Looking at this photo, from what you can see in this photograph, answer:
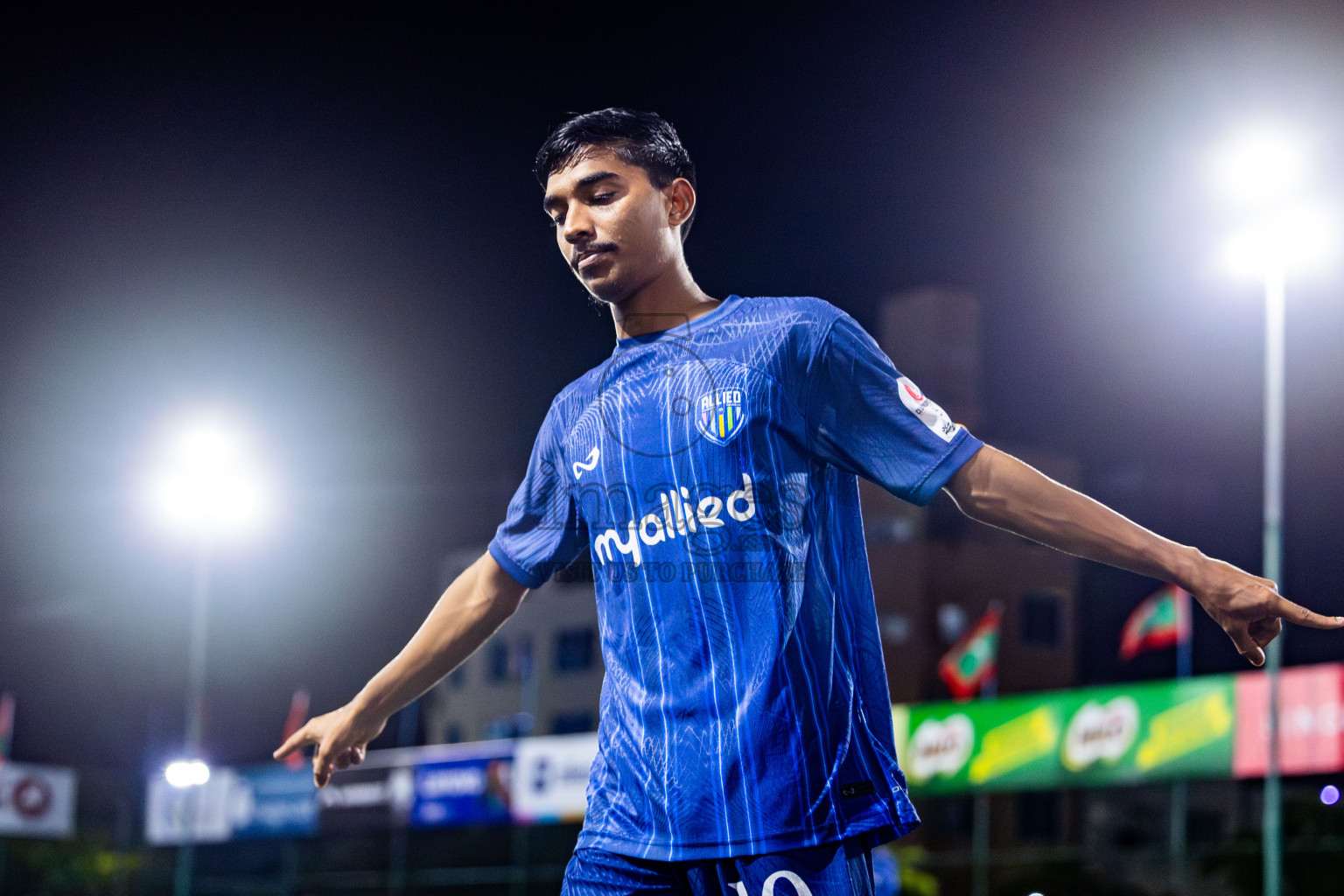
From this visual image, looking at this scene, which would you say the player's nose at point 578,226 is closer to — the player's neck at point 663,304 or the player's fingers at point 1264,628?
the player's neck at point 663,304

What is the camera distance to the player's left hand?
2.16 meters

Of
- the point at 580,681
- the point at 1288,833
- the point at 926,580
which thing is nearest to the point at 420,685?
the point at 1288,833

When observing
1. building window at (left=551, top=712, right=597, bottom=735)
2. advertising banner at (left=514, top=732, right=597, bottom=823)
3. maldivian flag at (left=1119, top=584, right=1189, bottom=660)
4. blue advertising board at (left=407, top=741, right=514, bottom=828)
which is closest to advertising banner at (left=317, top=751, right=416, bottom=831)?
blue advertising board at (left=407, top=741, right=514, bottom=828)

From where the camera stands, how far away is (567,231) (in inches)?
104

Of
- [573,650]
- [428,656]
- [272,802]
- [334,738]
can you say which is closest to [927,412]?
[428,656]

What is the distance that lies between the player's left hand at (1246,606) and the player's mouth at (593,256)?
46.0 inches

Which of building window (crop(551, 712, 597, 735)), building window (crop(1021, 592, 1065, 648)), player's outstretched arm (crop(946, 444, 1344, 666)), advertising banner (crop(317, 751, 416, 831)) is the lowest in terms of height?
advertising banner (crop(317, 751, 416, 831))

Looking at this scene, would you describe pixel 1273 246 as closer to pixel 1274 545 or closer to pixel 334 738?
pixel 1274 545

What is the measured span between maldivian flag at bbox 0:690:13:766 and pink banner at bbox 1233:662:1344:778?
868 inches

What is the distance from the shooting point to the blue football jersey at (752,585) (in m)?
2.29

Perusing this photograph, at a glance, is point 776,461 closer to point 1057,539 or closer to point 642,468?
point 642,468

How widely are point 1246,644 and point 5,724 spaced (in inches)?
1142

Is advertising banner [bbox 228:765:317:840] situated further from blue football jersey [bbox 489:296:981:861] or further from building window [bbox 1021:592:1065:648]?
blue football jersey [bbox 489:296:981:861]

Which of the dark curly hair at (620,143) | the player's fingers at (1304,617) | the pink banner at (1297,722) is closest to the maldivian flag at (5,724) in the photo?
the pink banner at (1297,722)
